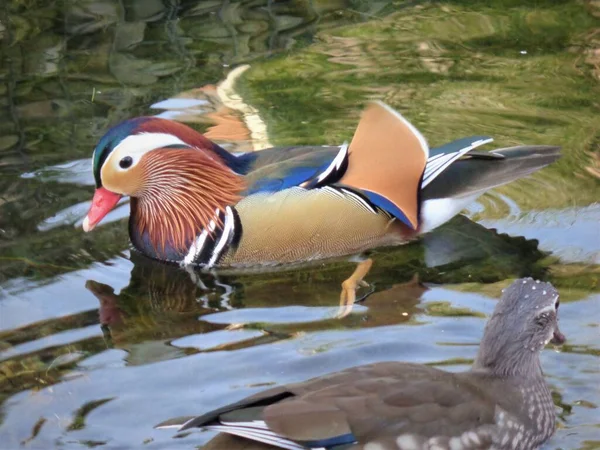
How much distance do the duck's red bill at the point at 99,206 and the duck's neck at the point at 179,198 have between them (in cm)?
17

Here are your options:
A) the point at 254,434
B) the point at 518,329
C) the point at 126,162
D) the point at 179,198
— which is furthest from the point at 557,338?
the point at 126,162

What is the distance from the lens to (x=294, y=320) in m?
5.29

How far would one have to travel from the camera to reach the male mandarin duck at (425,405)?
3779 millimetres

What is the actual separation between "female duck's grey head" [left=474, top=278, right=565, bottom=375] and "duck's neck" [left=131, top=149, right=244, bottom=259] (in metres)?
1.97

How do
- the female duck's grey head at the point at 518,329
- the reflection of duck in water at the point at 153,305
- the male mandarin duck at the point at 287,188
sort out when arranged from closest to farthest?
the female duck's grey head at the point at 518,329 → the reflection of duck in water at the point at 153,305 → the male mandarin duck at the point at 287,188

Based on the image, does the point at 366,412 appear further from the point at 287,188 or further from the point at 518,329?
the point at 287,188

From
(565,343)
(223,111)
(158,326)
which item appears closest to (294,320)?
(158,326)

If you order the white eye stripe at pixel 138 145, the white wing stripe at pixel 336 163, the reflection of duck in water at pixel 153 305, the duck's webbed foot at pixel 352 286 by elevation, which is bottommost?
the duck's webbed foot at pixel 352 286

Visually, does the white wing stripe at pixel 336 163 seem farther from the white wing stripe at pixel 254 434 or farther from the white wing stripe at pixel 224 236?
the white wing stripe at pixel 254 434

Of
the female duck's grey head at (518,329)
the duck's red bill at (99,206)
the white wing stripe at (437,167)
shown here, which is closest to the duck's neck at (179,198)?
the duck's red bill at (99,206)

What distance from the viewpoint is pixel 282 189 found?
587 cm

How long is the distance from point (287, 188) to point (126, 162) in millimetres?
855

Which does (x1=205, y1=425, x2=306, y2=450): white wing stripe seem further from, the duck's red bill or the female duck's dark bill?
the duck's red bill

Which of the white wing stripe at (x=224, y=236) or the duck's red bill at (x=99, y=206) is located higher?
the duck's red bill at (x=99, y=206)
